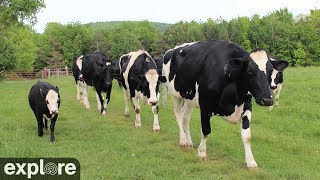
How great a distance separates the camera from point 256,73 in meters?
7.62

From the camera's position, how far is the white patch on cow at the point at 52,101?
37.2 feet

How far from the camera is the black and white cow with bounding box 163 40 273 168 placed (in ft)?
25.1

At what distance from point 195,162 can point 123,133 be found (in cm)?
389

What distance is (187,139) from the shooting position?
10242 millimetres

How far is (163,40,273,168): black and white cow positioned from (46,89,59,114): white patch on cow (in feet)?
12.2

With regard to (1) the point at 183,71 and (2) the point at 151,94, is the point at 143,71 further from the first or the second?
(1) the point at 183,71

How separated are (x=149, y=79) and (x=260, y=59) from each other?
16.6ft

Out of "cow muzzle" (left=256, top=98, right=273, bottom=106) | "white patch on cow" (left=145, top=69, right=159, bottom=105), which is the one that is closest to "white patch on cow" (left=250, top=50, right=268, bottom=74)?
"cow muzzle" (left=256, top=98, right=273, bottom=106)

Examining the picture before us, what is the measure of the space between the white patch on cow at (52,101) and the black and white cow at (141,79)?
2.62m

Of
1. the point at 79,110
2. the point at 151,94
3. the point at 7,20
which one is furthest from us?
the point at 7,20

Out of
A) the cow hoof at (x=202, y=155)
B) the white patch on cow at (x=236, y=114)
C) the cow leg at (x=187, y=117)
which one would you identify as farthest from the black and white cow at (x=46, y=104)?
the white patch on cow at (x=236, y=114)

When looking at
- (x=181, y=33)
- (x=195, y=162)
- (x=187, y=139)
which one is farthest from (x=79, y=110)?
(x=181, y=33)

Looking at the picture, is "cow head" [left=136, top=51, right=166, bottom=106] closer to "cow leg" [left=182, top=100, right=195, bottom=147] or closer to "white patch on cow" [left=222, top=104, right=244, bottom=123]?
"cow leg" [left=182, top=100, right=195, bottom=147]

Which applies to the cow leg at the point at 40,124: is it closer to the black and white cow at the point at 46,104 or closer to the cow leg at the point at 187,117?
the black and white cow at the point at 46,104
